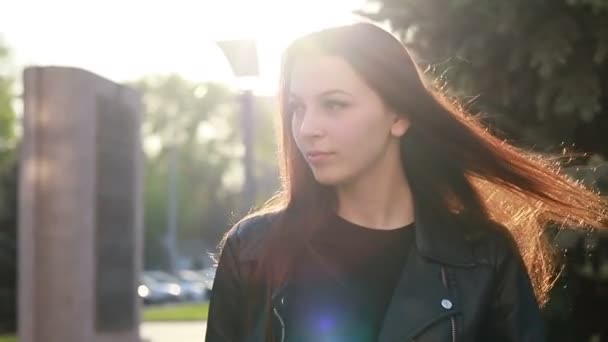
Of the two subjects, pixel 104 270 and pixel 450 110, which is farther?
pixel 104 270

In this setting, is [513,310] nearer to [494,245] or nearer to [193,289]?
[494,245]

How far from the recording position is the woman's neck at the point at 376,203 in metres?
3.13

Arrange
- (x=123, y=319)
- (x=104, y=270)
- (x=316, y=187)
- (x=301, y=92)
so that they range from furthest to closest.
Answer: (x=123, y=319), (x=104, y=270), (x=316, y=187), (x=301, y=92)

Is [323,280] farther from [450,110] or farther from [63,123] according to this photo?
[63,123]

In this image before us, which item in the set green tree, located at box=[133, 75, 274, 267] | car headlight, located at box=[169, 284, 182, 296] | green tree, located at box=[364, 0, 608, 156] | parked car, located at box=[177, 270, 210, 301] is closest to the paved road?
green tree, located at box=[364, 0, 608, 156]

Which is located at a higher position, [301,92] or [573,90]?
[301,92]

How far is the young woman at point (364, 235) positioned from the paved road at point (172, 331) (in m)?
19.0

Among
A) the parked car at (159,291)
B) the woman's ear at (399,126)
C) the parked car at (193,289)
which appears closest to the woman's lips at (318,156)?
the woman's ear at (399,126)

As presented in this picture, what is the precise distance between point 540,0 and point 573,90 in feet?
1.96

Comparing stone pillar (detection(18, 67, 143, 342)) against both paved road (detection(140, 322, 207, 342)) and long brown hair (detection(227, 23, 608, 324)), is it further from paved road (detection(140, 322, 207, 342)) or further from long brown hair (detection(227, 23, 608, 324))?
long brown hair (detection(227, 23, 608, 324))

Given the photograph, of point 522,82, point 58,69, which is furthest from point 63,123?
point 522,82

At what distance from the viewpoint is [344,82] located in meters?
3.01

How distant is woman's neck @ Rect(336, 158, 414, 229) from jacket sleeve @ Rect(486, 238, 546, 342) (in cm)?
29

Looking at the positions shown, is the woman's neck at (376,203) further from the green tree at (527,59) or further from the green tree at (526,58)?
the green tree at (526,58)
